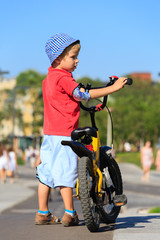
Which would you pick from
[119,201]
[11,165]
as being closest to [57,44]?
[119,201]

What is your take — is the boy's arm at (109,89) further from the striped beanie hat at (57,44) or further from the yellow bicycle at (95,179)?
the striped beanie hat at (57,44)

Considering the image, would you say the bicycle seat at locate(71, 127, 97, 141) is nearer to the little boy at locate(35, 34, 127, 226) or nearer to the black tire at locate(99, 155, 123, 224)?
the little boy at locate(35, 34, 127, 226)

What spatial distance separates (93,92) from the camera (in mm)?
5188

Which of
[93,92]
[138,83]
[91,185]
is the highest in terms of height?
[138,83]

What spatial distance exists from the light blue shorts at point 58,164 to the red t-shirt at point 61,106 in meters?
0.08

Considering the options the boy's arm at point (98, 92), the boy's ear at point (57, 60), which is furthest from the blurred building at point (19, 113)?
the boy's arm at point (98, 92)

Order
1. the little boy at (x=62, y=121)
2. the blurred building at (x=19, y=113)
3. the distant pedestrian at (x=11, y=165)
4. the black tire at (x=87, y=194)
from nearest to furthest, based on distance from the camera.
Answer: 1. the black tire at (x=87, y=194)
2. the little boy at (x=62, y=121)
3. the distant pedestrian at (x=11, y=165)
4. the blurred building at (x=19, y=113)

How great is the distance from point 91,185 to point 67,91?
86 cm

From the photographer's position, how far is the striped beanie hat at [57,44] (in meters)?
5.37

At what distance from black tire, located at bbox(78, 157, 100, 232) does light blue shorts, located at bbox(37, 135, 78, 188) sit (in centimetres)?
34

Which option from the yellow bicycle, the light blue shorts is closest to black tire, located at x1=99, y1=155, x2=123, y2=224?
the yellow bicycle

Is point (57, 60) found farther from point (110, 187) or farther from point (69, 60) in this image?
point (110, 187)

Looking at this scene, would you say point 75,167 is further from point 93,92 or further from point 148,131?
point 148,131

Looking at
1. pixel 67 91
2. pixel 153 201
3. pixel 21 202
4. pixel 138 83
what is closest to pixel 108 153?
pixel 67 91
